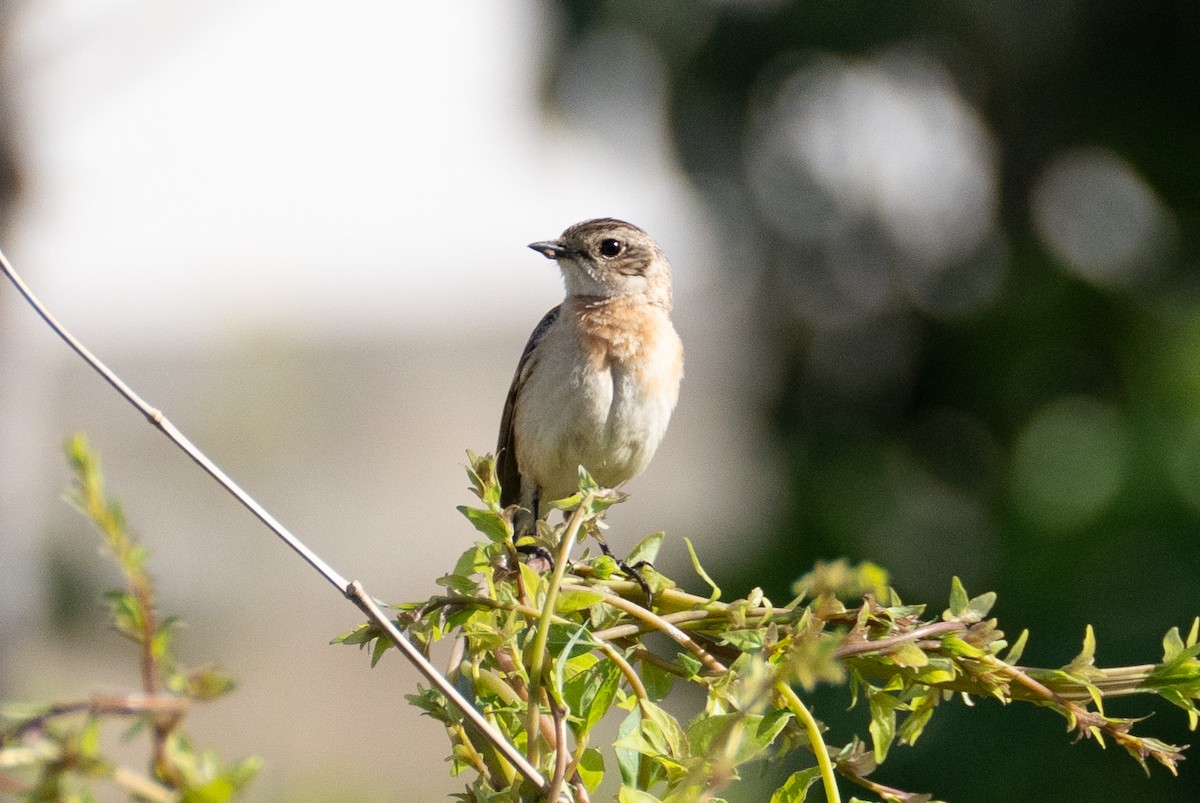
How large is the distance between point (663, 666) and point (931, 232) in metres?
6.57

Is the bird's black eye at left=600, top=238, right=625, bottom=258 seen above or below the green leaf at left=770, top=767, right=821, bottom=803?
above

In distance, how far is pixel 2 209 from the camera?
7.02 m

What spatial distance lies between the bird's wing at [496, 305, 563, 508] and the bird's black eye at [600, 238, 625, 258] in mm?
337

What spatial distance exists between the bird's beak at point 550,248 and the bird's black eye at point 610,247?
0.55 ft

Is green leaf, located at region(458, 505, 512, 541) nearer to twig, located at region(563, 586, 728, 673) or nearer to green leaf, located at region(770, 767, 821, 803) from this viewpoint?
twig, located at region(563, 586, 728, 673)

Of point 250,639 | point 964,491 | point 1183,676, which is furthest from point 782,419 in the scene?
point 250,639

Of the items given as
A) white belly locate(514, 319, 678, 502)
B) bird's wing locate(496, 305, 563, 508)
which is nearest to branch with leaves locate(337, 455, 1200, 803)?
white belly locate(514, 319, 678, 502)

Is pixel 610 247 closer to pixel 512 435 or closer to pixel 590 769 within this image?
pixel 512 435

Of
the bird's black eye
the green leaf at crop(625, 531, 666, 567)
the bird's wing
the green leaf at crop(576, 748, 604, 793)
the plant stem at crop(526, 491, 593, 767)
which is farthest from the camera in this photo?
the bird's black eye

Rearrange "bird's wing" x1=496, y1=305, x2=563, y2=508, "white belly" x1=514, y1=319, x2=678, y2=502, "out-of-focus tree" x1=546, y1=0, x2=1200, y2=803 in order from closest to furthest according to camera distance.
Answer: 1. "white belly" x1=514, y1=319, x2=678, y2=502
2. "bird's wing" x1=496, y1=305, x2=563, y2=508
3. "out-of-focus tree" x1=546, y1=0, x2=1200, y2=803

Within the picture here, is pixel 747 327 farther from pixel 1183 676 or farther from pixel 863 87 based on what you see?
pixel 1183 676

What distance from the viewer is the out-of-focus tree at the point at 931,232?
7375 millimetres

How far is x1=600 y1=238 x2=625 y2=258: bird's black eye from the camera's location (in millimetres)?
5677

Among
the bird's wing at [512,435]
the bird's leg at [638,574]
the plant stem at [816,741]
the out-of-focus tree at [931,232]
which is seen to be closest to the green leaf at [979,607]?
the plant stem at [816,741]
